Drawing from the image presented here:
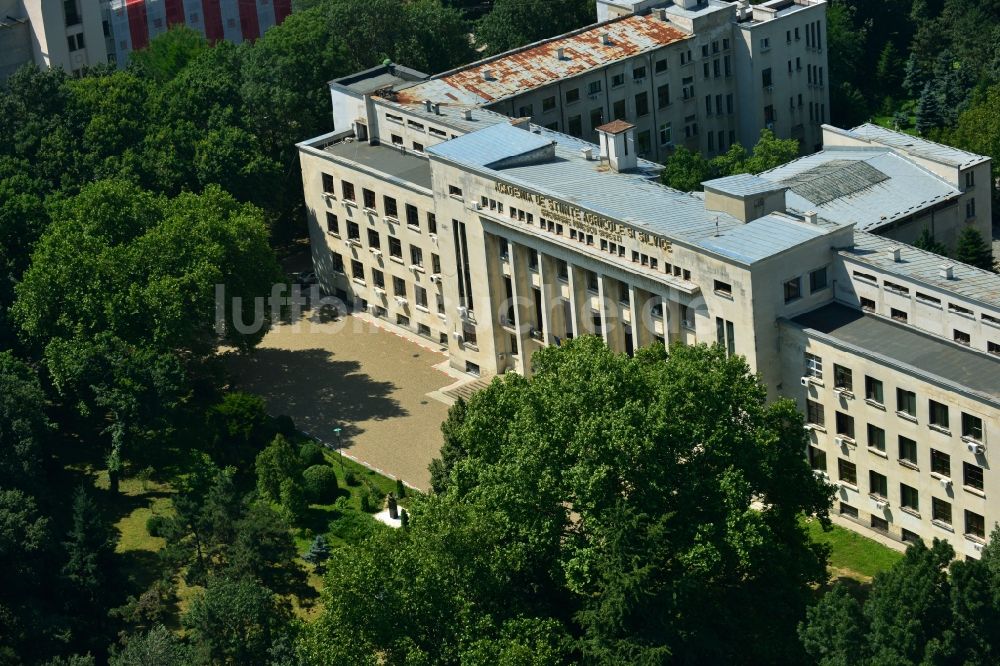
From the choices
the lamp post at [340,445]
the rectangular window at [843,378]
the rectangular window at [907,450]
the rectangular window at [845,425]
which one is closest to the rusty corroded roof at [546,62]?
the lamp post at [340,445]

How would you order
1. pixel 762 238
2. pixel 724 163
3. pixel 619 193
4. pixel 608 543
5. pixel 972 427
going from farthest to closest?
pixel 724 163, pixel 619 193, pixel 762 238, pixel 972 427, pixel 608 543

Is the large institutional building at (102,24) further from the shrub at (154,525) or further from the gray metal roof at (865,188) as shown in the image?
the gray metal roof at (865,188)

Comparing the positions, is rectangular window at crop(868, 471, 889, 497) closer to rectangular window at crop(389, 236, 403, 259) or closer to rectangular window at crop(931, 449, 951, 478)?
rectangular window at crop(931, 449, 951, 478)

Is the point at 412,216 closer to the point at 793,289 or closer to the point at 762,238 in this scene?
the point at 762,238

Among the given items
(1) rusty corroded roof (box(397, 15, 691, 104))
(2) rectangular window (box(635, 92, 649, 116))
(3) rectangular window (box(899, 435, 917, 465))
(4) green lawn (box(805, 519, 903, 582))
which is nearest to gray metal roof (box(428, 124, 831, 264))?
(1) rusty corroded roof (box(397, 15, 691, 104))

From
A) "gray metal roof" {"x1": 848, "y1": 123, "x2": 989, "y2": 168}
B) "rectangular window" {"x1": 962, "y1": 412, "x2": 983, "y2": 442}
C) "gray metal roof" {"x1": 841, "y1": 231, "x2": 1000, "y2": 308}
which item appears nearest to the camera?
"rectangular window" {"x1": 962, "y1": 412, "x2": 983, "y2": 442}

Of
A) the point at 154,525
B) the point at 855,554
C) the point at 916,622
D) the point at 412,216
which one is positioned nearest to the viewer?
the point at 916,622

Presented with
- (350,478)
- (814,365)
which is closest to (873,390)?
(814,365)
